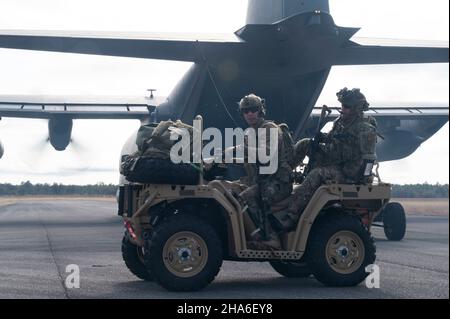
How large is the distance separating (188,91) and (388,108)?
10947 millimetres

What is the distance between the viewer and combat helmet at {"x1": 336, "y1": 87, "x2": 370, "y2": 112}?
9.41m

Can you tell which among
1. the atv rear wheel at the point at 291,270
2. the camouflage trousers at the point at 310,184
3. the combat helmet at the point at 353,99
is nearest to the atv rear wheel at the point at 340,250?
the camouflage trousers at the point at 310,184

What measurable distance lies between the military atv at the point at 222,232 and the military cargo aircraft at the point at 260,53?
27.7 feet

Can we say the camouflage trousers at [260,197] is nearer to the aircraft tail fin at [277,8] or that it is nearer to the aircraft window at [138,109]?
the aircraft tail fin at [277,8]

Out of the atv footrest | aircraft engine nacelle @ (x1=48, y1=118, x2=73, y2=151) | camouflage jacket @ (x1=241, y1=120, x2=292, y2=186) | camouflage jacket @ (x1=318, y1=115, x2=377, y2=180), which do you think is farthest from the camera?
aircraft engine nacelle @ (x1=48, y1=118, x2=73, y2=151)

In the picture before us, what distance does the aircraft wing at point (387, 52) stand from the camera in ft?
60.2

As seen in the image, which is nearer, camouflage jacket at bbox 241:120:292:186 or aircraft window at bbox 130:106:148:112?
camouflage jacket at bbox 241:120:292:186

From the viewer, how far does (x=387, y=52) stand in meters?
18.9

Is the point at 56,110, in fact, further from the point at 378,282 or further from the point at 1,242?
the point at 378,282

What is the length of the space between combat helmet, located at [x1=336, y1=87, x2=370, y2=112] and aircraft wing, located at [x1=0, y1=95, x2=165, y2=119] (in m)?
21.4

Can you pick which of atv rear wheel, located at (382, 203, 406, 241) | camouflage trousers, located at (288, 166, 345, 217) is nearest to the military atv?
camouflage trousers, located at (288, 166, 345, 217)

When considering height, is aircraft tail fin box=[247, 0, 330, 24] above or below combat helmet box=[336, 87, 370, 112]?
above

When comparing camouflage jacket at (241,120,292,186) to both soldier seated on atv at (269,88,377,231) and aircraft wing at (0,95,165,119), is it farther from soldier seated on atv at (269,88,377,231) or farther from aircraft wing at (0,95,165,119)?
aircraft wing at (0,95,165,119)

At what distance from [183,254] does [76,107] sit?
23908mm
